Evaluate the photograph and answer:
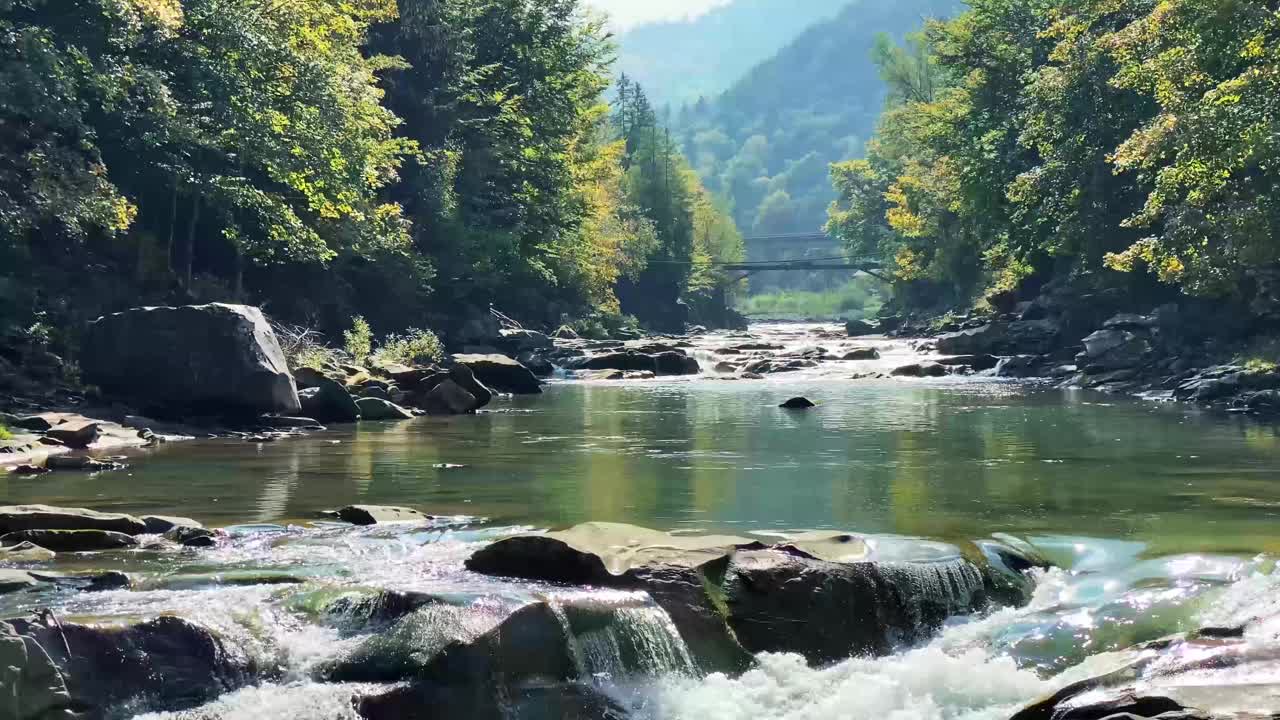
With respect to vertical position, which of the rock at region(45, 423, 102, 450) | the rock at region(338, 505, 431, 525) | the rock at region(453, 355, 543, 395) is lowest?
the rock at region(338, 505, 431, 525)

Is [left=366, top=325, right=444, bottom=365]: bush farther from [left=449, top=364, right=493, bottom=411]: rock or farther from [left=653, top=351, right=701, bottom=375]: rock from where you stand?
[left=653, top=351, right=701, bottom=375]: rock

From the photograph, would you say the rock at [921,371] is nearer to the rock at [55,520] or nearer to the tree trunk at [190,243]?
the tree trunk at [190,243]

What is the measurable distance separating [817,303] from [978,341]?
13439 centimetres

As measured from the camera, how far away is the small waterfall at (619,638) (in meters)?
8.70

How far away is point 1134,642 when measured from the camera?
9.11 metres

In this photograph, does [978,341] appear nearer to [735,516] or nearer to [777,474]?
[777,474]

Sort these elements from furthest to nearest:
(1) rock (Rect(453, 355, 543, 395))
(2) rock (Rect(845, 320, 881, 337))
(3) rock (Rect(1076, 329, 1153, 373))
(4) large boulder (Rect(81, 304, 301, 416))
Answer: (2) rock (Rect(845, 320, 881, 337)) → (3) rock (Rect(1076, 329, 1153, 373)) → (1) rock (Rect(453, 355, 543, 395)) → (4) large boulder (Rect(81, 304, 301, 416))

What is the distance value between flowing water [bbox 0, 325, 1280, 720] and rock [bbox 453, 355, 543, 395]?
861cm

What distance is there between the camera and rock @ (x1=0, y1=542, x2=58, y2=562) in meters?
10.3

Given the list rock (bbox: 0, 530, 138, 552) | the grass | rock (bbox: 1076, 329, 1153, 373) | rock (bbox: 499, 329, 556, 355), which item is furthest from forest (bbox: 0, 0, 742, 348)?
the grass

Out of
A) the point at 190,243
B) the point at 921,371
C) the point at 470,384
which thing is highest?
the point at 190,243

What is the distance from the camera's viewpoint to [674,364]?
4594 cm

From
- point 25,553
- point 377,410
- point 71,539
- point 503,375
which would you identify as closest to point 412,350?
point 503,375

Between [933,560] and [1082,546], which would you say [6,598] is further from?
[1082,546]
